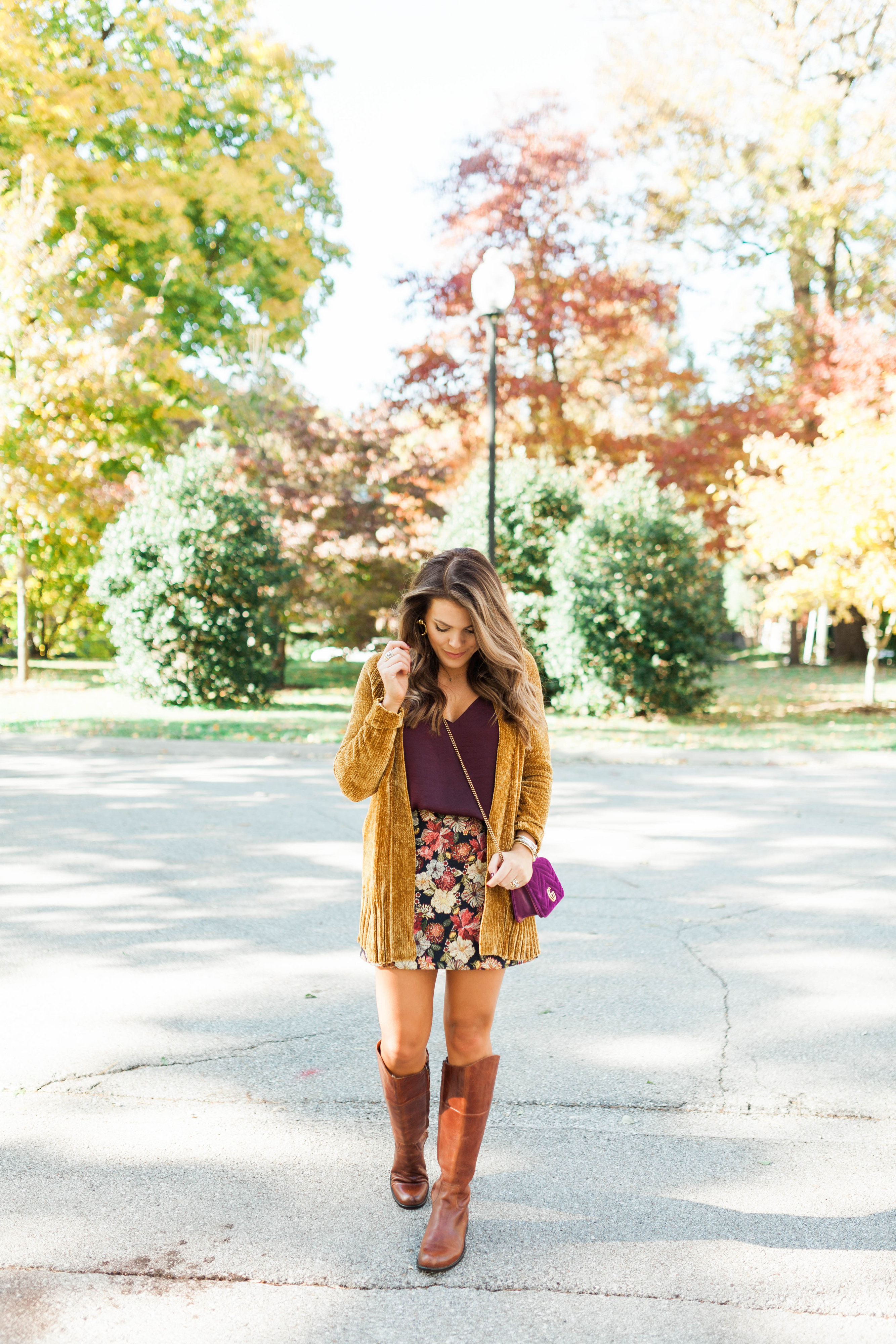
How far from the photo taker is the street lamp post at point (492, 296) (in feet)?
34.6

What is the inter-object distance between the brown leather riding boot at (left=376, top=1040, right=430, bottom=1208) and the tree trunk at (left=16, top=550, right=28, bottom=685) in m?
15.8

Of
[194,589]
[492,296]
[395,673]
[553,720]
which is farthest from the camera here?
[194,589]

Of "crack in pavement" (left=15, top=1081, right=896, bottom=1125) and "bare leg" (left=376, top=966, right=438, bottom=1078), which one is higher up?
"bare leg" (left=376, top=966, right=438, bottom=1078)

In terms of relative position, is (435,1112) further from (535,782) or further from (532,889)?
(535,782)

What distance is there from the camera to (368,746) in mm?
2617

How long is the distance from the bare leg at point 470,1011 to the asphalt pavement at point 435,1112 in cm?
46

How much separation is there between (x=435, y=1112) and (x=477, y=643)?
1652 millimetres

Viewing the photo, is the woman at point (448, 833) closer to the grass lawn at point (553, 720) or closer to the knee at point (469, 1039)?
the knee at point (469, 1039)

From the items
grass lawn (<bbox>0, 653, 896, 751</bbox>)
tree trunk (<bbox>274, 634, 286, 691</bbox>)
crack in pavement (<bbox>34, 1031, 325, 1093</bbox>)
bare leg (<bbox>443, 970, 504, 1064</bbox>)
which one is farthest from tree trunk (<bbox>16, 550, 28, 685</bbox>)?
bare leg (<bbox>443, 970, 504, 1064</bbox>)

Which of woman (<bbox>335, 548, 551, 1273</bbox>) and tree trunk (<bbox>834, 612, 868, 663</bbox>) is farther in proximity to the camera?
tree trunk (<bbox>834, 612, 868, 663</bbox>)

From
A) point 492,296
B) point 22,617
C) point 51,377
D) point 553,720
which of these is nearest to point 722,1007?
point 492,296

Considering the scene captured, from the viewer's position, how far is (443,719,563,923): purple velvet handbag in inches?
103

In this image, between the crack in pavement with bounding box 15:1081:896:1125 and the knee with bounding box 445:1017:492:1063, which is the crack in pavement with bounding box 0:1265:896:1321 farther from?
the crack in pavement with bounding box 15:1081:896:1125

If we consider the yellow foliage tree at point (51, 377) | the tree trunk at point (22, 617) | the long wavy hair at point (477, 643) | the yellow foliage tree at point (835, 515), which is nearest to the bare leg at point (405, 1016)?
the long wavy hair at point (477, 643)
